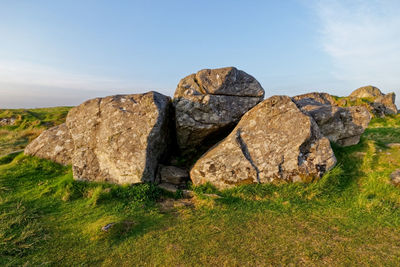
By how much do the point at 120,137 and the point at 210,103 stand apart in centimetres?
412

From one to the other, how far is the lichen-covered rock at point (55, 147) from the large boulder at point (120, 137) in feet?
4.29

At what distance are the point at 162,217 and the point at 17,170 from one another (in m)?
7.79

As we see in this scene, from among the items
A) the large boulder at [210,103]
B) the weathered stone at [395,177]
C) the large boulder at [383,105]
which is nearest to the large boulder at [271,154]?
the large boulder at [210,103]

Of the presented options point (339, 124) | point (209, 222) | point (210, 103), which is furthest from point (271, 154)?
point (339, 124)

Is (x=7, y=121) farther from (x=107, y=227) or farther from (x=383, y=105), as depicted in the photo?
(x=383, y=105)

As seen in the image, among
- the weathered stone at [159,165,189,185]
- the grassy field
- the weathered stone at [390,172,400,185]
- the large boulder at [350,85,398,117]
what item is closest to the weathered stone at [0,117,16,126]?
the grassy field

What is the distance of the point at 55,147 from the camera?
11047mm

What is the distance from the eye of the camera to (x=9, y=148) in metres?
14.2

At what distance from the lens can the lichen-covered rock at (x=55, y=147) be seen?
10844 mm

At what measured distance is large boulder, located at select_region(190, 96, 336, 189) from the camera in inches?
328

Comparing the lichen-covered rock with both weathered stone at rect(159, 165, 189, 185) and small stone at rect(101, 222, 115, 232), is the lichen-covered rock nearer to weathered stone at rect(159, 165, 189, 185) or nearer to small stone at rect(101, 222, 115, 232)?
weathered stone at rect(159, 165, 189, 185)

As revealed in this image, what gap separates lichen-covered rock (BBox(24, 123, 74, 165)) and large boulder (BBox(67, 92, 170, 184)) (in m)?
1.31

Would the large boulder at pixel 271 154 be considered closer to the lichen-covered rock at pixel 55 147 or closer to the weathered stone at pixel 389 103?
the lichen-covered rock at pixel 55 147

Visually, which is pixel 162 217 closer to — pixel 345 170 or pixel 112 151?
pixel 112 151
